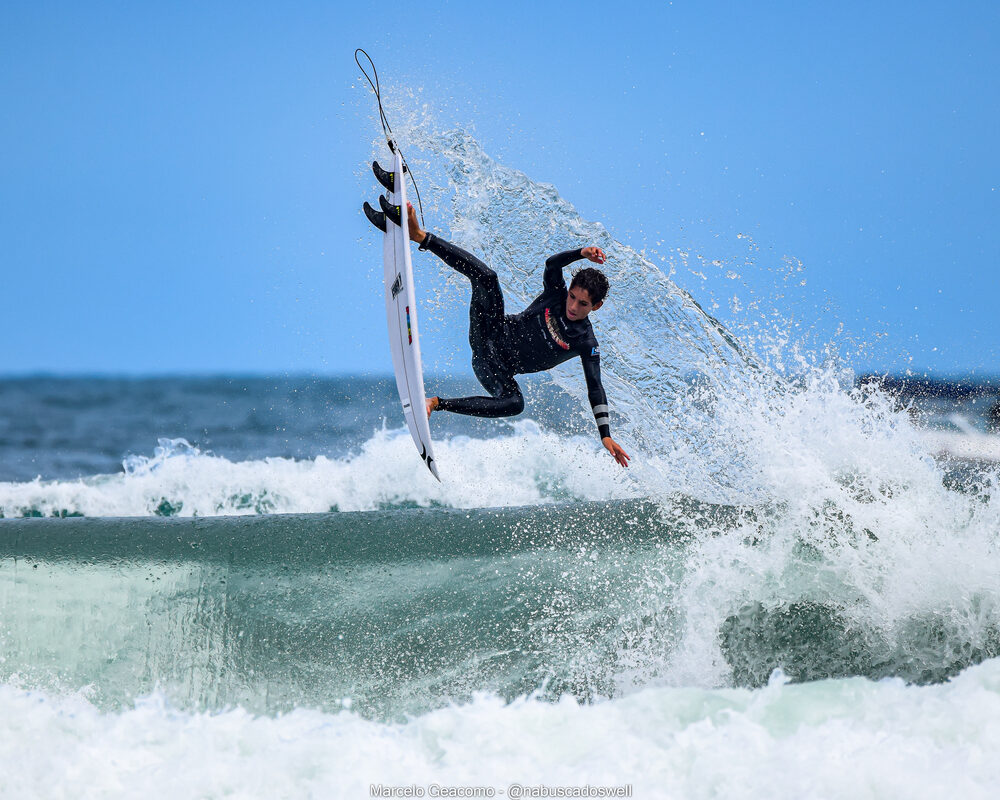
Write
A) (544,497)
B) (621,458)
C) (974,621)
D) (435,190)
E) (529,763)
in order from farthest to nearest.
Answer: (544,497) < (435,190) < (974,621) < (621,458) < (529,763)

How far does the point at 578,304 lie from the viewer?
3.83 m

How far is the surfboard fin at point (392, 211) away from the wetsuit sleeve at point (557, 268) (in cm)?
73

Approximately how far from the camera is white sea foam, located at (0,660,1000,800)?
10.2 ft

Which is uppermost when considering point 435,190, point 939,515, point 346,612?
point 435,190

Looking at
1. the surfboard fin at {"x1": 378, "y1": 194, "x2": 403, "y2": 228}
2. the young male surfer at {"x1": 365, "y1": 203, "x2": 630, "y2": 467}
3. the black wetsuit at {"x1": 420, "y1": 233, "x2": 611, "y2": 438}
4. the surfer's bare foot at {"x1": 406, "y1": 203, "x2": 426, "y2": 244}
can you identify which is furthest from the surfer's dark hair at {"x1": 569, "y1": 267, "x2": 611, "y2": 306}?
the surfboard fin at {"x1": 378, "y1": 194, "x2": 403, "y2": 228}

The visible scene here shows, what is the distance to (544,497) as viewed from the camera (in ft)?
25.5

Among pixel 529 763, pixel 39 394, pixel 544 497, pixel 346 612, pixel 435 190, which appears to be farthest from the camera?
pixel 39 394

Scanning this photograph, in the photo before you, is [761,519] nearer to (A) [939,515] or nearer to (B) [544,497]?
(A) [939,515]

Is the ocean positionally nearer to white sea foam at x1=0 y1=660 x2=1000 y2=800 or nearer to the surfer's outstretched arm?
white sea foam at x1=0 y1=660 x2=1000 y2=800

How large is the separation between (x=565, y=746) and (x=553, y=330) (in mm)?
1931

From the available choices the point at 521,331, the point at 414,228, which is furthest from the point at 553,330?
the point at 414,228

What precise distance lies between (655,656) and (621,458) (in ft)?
3.82

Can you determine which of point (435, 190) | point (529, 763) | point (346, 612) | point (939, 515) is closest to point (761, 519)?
point (939, 515)

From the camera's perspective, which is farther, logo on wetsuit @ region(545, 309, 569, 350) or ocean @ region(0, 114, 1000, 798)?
logo on wetsuit @ region(545, 309, 569, 350)
